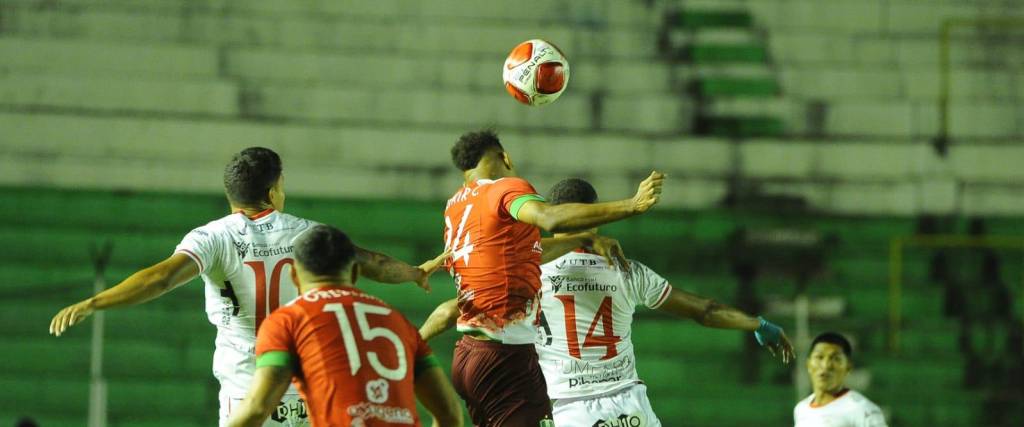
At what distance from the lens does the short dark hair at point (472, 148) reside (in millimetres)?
7039

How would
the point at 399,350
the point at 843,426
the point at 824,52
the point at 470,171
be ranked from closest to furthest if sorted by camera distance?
the point at 399,350, the point at 470,171, the point at 843,426, the point at 824,52

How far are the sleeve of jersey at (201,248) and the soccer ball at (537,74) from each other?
211 centimetres

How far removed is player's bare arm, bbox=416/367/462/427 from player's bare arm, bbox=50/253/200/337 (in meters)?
1.27

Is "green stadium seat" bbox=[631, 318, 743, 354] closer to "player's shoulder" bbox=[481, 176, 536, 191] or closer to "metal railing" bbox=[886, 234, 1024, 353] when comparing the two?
"metal railing" bbox=[886, 234, 1024, 353]

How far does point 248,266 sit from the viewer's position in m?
6.34

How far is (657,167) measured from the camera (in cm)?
1419

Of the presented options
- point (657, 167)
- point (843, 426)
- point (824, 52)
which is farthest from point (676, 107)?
point (843, 426)

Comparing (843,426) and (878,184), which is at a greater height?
(878,184)

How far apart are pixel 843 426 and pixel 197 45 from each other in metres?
8.43

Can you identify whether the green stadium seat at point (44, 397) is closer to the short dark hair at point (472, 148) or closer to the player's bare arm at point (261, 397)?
the short dark hair at point (472, 148)

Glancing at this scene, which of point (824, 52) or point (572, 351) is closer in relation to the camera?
point (572, 351)

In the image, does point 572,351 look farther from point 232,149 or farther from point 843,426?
point 232,149

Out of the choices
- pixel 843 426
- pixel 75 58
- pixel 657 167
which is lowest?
pixel 843 426

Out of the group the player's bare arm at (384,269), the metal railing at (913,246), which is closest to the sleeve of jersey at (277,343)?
the player's bare arm at (384,269)
